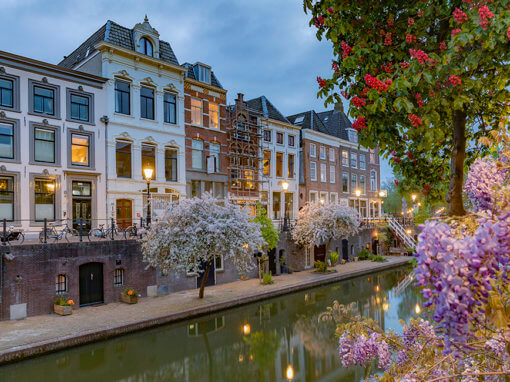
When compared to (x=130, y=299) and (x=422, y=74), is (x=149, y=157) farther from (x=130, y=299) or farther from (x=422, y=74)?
(x=422, y=74)

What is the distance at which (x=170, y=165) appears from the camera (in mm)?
26484

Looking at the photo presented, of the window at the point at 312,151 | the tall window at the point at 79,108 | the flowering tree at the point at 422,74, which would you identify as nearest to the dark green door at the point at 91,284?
the tall window at the point at 79,108

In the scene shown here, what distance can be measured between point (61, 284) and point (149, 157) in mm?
10608

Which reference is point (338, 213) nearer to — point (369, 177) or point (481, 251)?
point (369, 177)

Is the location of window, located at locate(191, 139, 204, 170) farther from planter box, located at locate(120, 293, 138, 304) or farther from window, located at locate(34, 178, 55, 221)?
planter box, located at locate(120, 293, 138, 304)

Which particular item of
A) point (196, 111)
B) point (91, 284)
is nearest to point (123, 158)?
point (196, 111)

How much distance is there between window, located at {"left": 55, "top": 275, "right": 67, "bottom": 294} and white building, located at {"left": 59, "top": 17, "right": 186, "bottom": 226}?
616cm

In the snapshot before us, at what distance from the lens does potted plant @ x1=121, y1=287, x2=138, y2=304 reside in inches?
719

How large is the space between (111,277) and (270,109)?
23113mm

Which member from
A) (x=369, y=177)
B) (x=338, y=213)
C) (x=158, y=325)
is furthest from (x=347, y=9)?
(x=369, y=177)

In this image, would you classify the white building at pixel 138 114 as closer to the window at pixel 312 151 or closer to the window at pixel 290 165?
the window at pixel 290 165

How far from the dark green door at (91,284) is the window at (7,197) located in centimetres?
553

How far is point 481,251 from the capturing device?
1.94 m

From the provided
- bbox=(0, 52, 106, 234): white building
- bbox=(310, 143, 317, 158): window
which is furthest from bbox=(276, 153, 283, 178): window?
bbox=(0, 52, 106, 234): white building
